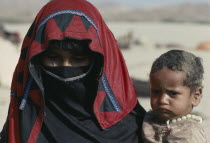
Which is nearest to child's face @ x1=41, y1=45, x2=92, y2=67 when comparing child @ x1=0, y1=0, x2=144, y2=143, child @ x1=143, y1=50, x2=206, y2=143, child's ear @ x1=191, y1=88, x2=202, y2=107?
child @ x1=0, y1=0, x2=144, y2=143

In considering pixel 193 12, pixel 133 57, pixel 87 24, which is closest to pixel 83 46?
pixel 87 24

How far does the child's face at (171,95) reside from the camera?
9.93ft

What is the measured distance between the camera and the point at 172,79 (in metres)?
3.02

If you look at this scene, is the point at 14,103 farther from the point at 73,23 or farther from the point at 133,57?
the point at 133,57

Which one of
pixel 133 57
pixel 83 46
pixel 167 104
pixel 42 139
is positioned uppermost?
pixel 83 46

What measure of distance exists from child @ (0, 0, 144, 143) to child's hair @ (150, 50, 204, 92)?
0.34 meters

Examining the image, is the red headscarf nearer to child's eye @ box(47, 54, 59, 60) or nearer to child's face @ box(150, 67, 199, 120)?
child's eye @ box(47, 54, 59, 60)

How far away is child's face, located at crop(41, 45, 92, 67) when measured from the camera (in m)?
3.18

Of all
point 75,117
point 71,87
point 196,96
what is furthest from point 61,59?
point 196,96

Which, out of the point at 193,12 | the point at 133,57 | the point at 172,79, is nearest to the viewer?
the point at 172,79

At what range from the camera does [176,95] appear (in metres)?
3.04

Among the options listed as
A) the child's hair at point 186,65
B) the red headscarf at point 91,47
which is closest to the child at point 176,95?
the child's hair at point 186,65

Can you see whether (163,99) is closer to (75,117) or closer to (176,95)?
(176,95)

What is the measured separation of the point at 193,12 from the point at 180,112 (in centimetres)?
7891
